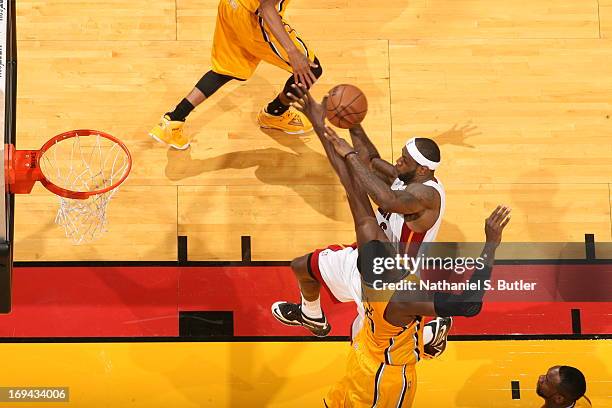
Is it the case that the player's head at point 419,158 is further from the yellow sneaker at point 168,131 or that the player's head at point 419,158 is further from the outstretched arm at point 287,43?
the yellow sneaker at point 168,131

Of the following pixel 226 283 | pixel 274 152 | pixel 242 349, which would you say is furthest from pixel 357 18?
pixel 242 349

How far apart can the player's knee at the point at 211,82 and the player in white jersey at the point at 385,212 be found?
3.30 feet

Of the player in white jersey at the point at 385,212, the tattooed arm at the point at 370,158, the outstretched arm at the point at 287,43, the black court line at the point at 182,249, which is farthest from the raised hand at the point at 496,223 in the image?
the black court line at the point at 182,249

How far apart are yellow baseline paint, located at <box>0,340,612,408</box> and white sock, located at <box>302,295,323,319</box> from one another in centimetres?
30

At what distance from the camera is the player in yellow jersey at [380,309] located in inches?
188

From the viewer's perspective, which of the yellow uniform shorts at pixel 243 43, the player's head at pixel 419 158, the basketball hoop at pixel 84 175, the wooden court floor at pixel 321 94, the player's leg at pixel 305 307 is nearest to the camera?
the player's head at pixel 419 158

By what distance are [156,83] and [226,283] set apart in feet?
5.35

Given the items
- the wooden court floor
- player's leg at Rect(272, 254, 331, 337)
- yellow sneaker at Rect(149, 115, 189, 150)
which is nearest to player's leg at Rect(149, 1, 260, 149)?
yellow sneaker at Rect(149, 115, 189, 150)

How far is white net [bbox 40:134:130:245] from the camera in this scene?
581 cm

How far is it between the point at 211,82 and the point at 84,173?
43.7 inches

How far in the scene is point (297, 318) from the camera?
218 inches

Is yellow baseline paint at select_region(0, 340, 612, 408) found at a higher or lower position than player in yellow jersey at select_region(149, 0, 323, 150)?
lower

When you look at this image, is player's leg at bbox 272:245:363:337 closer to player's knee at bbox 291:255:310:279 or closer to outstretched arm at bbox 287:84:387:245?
player's knee at bbox 291:255:310:279

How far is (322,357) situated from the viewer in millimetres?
5648
